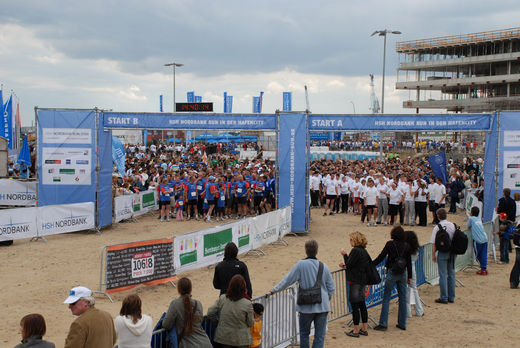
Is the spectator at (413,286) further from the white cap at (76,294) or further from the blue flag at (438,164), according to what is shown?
the blue flag at (438,164)

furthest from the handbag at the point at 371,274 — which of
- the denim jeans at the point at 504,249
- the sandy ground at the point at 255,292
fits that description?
the denim jeans at the point at 504,249

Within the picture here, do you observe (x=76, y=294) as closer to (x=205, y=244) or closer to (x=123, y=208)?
(x=205, y=244)

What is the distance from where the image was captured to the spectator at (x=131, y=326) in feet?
15.5

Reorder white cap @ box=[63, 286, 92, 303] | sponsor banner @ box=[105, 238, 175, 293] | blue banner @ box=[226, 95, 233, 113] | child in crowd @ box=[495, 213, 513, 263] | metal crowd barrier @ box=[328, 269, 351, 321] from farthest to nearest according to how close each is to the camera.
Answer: blue banner @ box=[226, 95, 233, 113], child in crowd @ box=[495, 213, 513, 263], sponsor banner @ box=[105, 238, 175, 293], metal crowd barrier @ box=[328, 269, 351, 321], white cap @ box=[63, 286, 92, 303]

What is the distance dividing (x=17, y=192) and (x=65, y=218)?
17.3 ft

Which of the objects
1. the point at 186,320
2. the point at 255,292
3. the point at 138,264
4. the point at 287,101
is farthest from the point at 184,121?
the point at 287,101

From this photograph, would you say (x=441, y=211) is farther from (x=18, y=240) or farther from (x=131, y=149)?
(x=131, y=149)

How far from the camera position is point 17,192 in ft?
65.0

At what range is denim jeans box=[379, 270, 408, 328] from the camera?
7.96 metres

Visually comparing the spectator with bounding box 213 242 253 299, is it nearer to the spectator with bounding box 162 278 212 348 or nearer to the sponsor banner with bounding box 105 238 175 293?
the spectator with bounding box 162 278 212 348

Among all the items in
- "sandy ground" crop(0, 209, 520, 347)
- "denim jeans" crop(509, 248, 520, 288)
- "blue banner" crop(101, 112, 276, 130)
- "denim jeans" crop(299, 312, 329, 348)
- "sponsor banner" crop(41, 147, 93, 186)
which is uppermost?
"blue banner" crop(101, 112, 276, 130)

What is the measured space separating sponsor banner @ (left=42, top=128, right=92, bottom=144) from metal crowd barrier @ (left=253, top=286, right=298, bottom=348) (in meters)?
→ 12.3

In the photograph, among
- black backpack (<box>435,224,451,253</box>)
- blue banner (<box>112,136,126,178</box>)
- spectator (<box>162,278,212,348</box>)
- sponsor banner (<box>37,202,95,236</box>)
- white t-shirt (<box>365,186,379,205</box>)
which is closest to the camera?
spectator (<box>162,278,212,348</box>)

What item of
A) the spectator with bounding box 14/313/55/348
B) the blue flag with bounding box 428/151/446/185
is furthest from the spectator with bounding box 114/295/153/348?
the blue flag with bounding box 428/151/446/185
